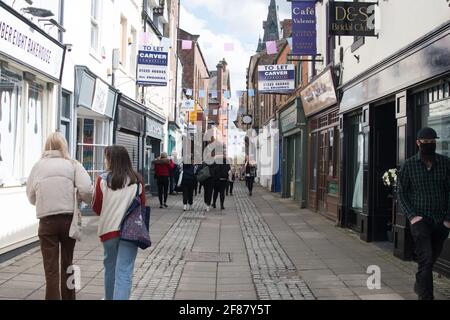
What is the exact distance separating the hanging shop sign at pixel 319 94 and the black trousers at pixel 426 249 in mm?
7318

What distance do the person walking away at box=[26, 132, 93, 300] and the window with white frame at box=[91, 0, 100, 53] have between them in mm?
8075

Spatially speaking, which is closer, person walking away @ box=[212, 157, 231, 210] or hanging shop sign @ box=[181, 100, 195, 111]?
person walking away @ box=[212, 157, 231, 210]

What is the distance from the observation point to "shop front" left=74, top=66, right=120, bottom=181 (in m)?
11.7

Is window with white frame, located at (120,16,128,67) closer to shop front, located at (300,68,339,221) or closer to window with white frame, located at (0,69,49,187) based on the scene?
shop front, located at (300,68,339,221)

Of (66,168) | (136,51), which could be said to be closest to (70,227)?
(66,168)

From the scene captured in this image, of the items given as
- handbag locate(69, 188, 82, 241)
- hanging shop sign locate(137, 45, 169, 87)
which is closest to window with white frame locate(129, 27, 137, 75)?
hanging shop sign locate(137, 45, 169, 87)

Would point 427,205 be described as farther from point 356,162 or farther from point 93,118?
point 93,118

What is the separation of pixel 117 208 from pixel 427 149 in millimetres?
3202

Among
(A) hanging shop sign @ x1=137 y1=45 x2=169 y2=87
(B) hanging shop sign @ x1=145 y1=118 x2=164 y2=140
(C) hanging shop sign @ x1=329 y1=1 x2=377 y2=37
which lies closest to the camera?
(C) hanging shop sign @ x1=329 y1=1 x2=377 y2=37

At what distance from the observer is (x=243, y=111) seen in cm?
5791

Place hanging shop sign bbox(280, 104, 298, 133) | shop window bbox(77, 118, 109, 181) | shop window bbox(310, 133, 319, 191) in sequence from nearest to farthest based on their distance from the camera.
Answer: shop window bbox(77, 118, 109, 181) → shop window bbox(310, 133, 319, 191) → hanging shop sign bbox(280, 104, 298, 133)

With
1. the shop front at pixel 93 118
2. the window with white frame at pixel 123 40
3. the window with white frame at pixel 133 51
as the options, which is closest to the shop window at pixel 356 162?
the shop front at pixel 93 118

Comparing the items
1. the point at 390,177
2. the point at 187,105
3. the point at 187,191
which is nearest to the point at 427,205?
the point at 390,177
